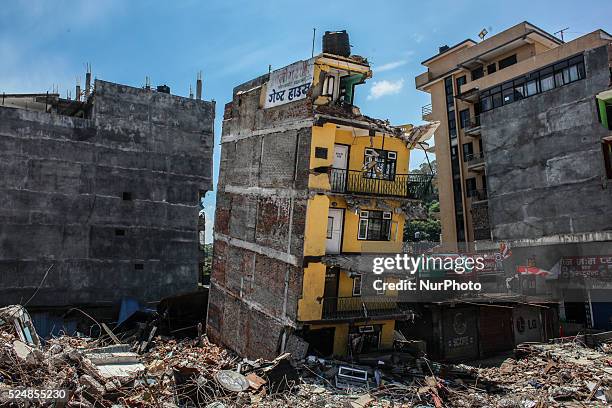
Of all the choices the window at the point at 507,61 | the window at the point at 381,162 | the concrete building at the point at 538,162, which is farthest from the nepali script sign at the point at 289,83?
the window at the point at 507,61

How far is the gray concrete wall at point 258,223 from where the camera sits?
70.1 ft

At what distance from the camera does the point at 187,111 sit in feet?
123

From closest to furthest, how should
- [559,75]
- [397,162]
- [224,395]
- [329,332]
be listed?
[224,395] < [329,332] < [397,162] < [559,75]

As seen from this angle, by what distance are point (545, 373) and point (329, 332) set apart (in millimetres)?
9784

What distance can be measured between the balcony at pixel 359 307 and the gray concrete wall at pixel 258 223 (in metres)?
2.14

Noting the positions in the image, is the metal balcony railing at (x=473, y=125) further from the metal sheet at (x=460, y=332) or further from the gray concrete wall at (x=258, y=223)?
the gray concrete wall at (x=258, y=223)

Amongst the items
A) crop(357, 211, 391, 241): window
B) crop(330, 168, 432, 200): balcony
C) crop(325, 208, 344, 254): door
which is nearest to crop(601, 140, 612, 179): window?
crop(330, 168, 432, 200): balcony

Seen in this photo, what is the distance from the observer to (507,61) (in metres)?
41.1

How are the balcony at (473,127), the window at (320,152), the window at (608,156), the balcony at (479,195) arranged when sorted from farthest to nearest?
the balcony at (479,195) → the balcony at (473,127) → the window at (608,156) → the window at (320,152)

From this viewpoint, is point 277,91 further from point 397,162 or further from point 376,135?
point 397,162

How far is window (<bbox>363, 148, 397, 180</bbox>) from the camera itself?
2362 cm

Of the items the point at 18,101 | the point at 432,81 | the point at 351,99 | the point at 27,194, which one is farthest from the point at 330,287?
the point at 432,81

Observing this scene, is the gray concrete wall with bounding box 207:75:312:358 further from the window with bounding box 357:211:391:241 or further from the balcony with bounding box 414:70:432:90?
the balcony with bounding box 414:70:432:90

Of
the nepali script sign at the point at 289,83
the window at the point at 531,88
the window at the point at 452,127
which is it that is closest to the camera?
the nepali script sign at the point at 289,83
